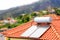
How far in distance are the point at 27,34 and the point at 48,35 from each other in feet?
3.17

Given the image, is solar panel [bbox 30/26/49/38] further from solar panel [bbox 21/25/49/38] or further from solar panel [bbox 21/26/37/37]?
solar panel [bbox 21/26/37/37]

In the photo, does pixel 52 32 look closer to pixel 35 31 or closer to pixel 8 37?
pixel 35 31

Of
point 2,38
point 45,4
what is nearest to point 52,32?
point 2,38

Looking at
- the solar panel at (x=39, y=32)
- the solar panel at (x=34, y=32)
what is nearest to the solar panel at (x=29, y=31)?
the solar panel at (x=34, y=32)

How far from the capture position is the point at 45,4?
167 ft

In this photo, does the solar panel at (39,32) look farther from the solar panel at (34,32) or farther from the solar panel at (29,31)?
the solar panel at (29,31)

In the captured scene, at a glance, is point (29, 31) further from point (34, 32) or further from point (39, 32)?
point (39, 32)

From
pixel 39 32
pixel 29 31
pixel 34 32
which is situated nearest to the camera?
pixel 39 32

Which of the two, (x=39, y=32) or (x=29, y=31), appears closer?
(x=39, y=32)

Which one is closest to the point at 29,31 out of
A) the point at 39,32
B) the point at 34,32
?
the point at 34,32

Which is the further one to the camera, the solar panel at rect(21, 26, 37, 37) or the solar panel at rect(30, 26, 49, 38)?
the solar panel at rect(21, 26, 37, 37)

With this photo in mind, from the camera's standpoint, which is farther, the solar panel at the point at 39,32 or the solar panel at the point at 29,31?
the solar panel at the point at 29,31

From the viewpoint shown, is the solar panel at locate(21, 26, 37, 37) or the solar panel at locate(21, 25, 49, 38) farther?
the solar panel at locate(21, 26, 37, 37)

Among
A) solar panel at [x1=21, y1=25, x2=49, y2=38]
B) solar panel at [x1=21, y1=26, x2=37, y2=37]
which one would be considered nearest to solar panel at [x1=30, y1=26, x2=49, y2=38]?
solar panel at [x1=21, y1=25, x2=49, y2=38]
